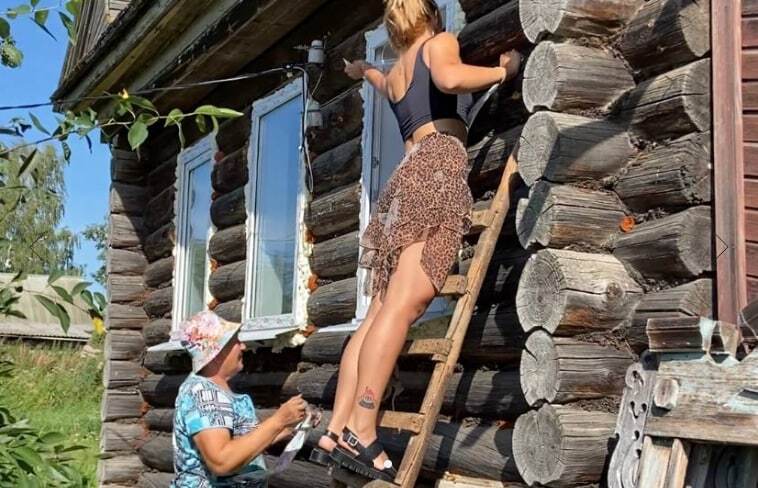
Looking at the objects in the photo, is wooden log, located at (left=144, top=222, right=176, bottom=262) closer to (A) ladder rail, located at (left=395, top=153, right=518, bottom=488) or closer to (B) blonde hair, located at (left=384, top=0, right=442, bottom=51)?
(B) blonde hair, located at (left=384, top=0, right=442, bottom=51)

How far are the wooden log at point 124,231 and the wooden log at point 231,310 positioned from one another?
2611mm

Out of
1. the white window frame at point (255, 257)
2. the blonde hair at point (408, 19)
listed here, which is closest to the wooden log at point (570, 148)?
the blonde hair at point (408, 19)

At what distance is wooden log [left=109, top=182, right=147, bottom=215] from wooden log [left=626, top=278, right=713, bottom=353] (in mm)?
7345

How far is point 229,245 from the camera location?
26.1 ft

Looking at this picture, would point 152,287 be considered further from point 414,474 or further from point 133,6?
point 414,474

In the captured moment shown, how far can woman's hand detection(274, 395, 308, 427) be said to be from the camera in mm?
4102

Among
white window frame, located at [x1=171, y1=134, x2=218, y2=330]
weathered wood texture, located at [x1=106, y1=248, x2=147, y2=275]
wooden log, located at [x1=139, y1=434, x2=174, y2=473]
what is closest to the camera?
wooden log, located at [x1=139, y1=434, x2=174, y2=473]

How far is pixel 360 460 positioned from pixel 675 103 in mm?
1620

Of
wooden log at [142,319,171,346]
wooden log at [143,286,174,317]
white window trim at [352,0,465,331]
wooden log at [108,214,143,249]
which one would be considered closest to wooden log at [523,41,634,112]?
white window trim at [352,0,465,331]

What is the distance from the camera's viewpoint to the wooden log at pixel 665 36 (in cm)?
385

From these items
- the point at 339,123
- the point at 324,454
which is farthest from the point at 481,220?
the point at 339,123

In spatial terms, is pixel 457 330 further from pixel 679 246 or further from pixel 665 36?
pixel 665 36

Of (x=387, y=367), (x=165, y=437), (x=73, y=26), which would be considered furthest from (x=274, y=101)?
(x=73, y=26)

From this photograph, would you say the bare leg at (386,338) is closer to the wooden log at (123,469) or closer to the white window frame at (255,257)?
the white window frame at (255,257)
